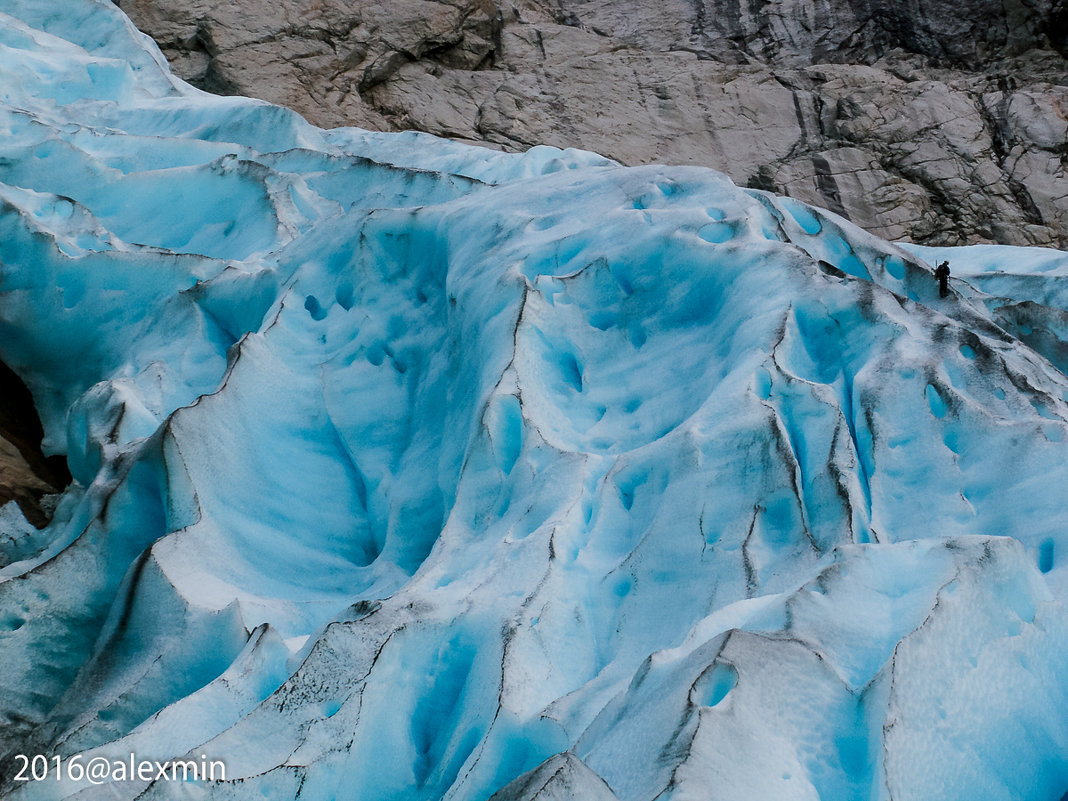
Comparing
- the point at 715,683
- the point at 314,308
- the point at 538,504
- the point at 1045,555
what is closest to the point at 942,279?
the point at 1045,555

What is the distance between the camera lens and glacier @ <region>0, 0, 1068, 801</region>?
2.83 meters

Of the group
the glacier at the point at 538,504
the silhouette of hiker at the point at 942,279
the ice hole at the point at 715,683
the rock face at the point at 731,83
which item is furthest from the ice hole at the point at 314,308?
the rock face at the point at 731,83

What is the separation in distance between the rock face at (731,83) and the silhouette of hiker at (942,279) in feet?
19.2

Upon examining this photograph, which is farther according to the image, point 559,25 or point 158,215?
point 559,25

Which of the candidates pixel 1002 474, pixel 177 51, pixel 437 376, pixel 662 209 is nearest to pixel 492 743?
pixel 1002 474

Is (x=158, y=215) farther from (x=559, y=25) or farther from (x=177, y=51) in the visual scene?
(x=559, y=25)

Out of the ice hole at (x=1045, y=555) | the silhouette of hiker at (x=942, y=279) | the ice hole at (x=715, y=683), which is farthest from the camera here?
the silhouette of hiker at (x=942, y=279)

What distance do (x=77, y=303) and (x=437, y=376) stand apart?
9.14 feet

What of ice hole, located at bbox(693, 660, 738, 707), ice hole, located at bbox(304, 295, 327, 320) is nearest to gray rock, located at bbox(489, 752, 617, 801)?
ice hole, located at bbox(693, 660, 738, 707)

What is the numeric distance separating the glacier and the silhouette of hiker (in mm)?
50

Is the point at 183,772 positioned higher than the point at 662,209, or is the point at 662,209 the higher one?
the point at 662,209

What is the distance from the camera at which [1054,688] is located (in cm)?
296

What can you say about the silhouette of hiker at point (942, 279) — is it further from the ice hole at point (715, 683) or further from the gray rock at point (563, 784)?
the gray rock at point (563, 784)

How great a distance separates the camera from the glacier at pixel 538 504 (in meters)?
2.83
